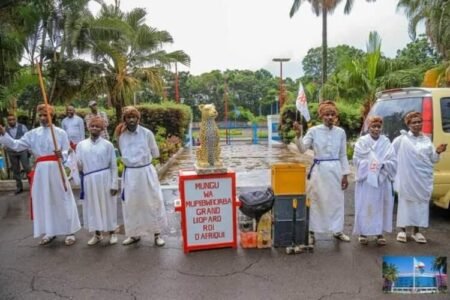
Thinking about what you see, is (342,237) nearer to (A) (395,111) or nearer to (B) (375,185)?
(B) (375,185)

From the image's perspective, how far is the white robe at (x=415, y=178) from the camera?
4.85 meters

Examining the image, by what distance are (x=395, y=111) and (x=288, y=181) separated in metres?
2.35

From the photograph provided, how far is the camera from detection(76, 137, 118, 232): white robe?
4.96 meters

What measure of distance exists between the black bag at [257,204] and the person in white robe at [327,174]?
0.56 meters

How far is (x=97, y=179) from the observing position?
4.96 m

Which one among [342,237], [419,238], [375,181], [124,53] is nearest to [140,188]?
[342,237]

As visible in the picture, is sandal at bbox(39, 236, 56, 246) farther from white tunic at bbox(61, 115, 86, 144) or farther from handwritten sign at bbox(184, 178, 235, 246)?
white tunic at bbox(61, 115, 86, 144)

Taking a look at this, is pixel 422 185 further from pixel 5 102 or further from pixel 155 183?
pixel 5 102

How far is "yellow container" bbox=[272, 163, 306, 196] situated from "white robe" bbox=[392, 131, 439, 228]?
1264mm

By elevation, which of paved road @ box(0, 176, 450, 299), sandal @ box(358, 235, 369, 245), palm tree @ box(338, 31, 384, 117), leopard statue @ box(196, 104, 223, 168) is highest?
palm tree @ box(338, 31, 384, 117)

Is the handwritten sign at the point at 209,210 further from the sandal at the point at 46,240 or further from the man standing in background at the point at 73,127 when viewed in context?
the man standing in background at the point at 73,127

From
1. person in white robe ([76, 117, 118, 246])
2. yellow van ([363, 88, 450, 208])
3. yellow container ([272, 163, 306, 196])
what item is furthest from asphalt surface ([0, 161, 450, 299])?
yellow container ([272, 163, 306, 196])

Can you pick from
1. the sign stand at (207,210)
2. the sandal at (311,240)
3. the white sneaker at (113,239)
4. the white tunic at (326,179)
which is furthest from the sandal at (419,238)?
the white sneaker at (113,239)

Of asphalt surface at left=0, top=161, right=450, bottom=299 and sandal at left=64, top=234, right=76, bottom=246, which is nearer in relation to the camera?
asphalt surface at left=0, top=161, right=450, bottom=299
